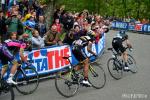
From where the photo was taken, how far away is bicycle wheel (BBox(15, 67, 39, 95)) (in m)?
11.6

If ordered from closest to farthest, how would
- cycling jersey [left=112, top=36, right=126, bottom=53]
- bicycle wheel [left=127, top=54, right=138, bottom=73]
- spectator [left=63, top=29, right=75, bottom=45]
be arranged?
1. spectator [left=63, top=29, right=75, bottom=45]
2. cycling jersey [left=112, top=36, right=126, bottom=53]
3. bicycle wheel [left=127, top=54, right=138, bottom=73]

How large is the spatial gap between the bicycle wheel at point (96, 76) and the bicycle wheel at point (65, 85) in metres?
0.84

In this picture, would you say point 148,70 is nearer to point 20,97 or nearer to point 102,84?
point 102,84

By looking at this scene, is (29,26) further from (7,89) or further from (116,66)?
(7,89)

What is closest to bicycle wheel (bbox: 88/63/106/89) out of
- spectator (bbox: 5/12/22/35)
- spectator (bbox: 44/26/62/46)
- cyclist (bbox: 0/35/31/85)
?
cyclist (bbox: 0/35/31/85)

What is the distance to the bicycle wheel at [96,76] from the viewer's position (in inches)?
492

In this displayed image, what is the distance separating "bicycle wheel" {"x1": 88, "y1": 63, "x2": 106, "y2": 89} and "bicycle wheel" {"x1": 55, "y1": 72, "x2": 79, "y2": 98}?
0.84 m

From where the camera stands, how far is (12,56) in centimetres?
1112

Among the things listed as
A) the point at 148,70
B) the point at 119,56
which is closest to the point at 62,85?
the point at 119,56

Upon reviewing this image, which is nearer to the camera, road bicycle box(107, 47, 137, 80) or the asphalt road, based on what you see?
the asphalt road

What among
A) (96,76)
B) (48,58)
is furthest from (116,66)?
(48,58)

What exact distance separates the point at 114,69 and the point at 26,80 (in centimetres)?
383

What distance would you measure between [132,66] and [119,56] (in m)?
1.29

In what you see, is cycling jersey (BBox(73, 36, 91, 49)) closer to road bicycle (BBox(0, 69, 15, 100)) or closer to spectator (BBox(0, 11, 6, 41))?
road bicycle (BBox(0, 69, 15, 100))
